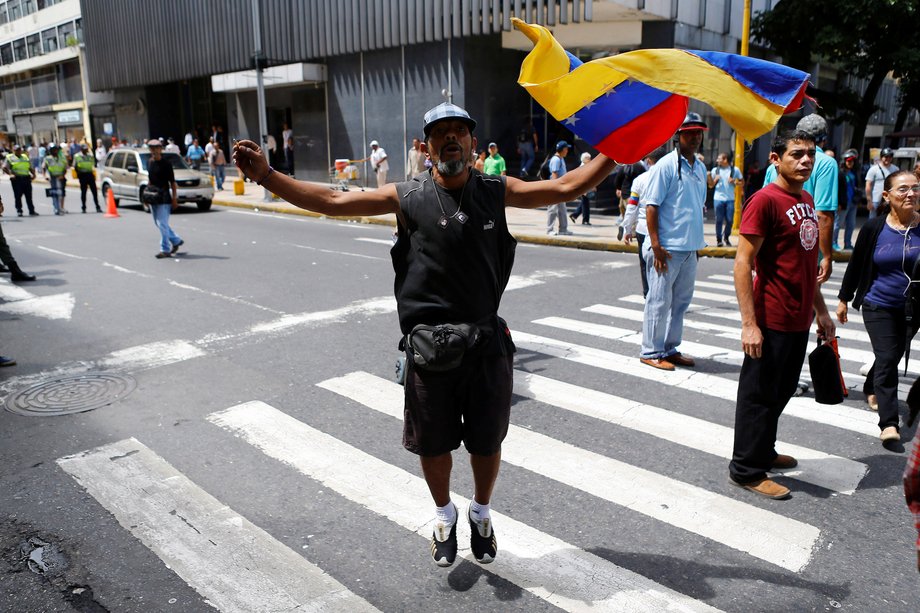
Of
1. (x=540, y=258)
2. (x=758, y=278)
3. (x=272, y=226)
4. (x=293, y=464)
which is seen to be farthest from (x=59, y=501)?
(x=272, y=226)

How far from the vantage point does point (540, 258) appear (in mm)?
12938

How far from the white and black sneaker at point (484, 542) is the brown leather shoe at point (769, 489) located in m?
1.69

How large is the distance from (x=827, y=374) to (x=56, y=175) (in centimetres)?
2081

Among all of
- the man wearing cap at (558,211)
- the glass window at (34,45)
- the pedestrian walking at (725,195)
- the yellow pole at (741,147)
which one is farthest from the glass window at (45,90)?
the pedestrian walking at (725,195)

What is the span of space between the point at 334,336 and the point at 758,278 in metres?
4.61

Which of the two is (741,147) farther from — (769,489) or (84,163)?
(84,163)

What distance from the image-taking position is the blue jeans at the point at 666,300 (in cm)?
628

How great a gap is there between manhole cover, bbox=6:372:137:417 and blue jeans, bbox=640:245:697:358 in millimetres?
4505

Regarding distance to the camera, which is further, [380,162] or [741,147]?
[380,162]

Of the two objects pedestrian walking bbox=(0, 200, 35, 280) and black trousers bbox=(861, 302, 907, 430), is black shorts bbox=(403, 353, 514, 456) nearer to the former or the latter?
black trousers bbox=(861, 302, 907, 430)

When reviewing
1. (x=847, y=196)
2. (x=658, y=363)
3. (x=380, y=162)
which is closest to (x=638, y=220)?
(x=658, y=363)

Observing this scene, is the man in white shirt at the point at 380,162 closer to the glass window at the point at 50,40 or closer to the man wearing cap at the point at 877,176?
the man wearing cap at the point at 877,176

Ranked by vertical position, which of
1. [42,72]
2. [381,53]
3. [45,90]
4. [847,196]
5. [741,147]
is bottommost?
[847,196]

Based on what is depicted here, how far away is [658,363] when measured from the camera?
6434mm
